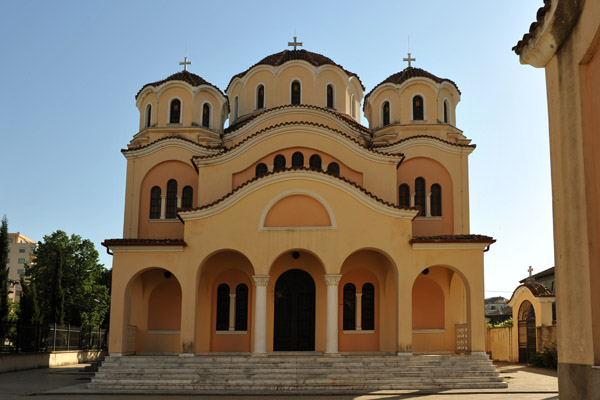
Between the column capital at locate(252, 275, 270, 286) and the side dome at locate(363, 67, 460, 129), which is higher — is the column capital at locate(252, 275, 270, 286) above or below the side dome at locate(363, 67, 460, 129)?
below

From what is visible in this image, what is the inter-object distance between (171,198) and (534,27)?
18.2 m

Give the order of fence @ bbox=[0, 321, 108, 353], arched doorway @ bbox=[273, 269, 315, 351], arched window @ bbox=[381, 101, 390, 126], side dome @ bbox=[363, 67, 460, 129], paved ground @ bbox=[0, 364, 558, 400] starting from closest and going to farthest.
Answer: paved ground @ bbox=[0, 364, 558, 400]
arched doorway @ bbox=[273, 269, 315, 351]
fence @ bbox=[0, 321, 108, 353]
side dome @ bbox=[363, 67, 460, 129]
arched window @ bbox=[381, 101, 390, 126]

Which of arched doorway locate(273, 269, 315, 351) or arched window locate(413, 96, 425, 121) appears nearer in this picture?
arched doorway locate(273, 269, 315, 351)

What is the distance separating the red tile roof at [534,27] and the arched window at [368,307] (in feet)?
46.6

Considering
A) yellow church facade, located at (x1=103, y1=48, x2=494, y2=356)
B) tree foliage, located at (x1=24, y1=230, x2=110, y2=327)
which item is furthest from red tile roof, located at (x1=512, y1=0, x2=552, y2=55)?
tree foliage, located at (x1=24, y1=230, x2=110, y2=327)

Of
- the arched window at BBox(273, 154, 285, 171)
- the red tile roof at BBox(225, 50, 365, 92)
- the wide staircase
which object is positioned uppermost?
the red tile roof at BBox(225, 50, 365, 92)

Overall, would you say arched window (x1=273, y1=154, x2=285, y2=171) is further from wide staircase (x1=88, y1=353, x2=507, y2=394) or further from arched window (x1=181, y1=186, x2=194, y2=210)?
wide staircase (x1=88, y1=353, x2=507, y2=394)

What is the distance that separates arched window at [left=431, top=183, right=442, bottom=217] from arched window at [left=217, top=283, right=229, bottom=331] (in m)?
8.26

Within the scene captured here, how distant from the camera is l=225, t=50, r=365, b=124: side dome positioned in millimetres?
26906

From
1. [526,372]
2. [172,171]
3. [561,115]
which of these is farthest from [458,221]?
[561,115]

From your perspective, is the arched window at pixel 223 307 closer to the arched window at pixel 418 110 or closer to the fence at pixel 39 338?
the fence at pixel 39 338

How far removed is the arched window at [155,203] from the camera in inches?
960

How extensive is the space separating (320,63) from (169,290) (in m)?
11.7

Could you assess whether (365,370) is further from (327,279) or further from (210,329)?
(210,329)
